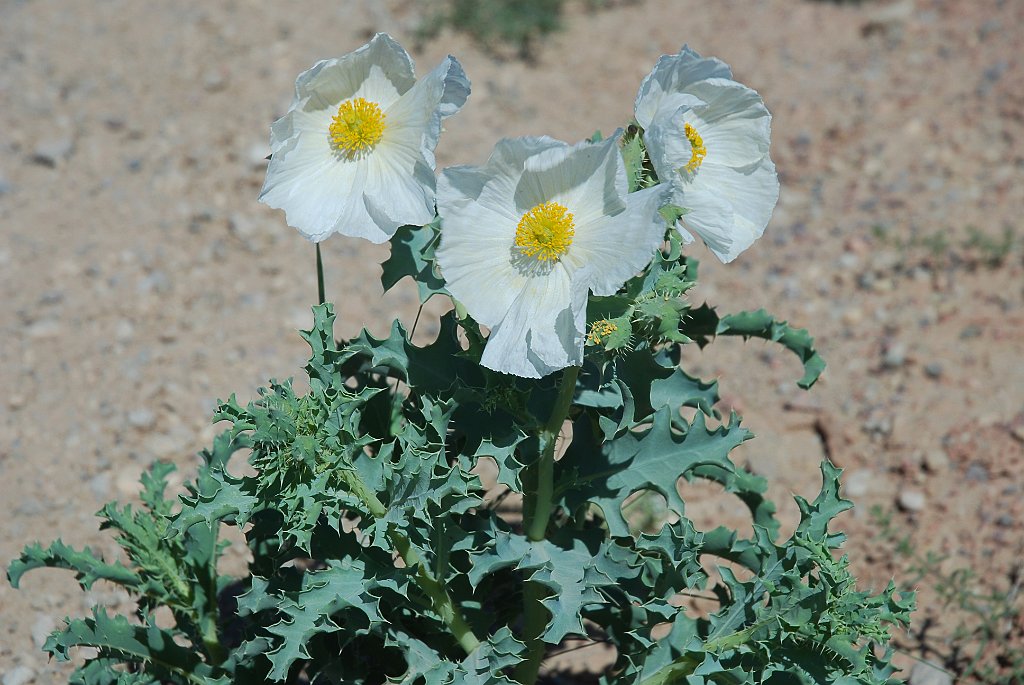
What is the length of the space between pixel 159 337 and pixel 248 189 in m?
0.91

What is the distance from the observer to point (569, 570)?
2023mm

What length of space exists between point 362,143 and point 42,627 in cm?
177

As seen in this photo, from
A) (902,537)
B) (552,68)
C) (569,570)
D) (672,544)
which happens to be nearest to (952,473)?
(902,537)

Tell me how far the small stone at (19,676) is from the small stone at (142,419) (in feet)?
3.34

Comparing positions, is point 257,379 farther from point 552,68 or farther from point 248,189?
point 552,68

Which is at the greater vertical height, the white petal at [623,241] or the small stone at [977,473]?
the white petal at [623,241]

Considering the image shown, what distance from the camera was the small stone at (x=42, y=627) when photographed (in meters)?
2.76

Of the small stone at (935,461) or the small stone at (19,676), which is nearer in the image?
the small stone at (19,676)

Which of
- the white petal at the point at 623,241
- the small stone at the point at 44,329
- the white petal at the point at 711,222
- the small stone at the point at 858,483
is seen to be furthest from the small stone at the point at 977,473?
the small stone at the point at 44,329

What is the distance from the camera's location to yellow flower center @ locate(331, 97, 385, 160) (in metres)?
1.96

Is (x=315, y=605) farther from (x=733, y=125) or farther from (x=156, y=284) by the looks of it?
(x=156, y=284)

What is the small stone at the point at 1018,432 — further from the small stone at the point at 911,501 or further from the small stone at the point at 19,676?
the small stone at the point at 19,676

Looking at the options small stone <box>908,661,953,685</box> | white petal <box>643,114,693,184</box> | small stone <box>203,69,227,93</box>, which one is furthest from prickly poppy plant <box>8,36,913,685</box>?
small stone <box>203,69,227,93</box>

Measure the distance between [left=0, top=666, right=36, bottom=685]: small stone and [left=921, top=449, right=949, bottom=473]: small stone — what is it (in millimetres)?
2854
